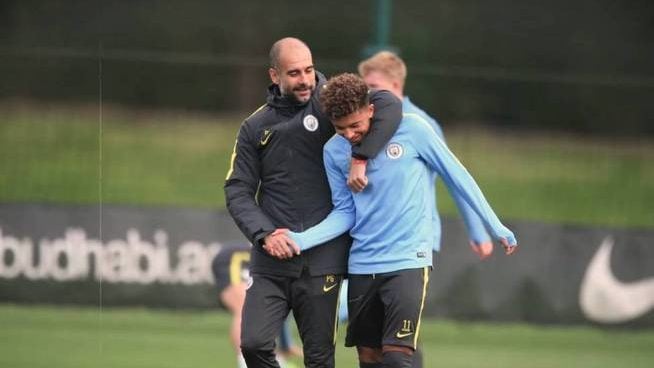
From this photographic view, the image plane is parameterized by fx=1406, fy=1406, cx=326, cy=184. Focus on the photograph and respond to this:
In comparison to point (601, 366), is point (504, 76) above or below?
above

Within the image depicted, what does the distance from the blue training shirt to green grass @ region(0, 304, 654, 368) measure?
3.31 m

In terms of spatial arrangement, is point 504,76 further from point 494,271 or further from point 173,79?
point 173,79

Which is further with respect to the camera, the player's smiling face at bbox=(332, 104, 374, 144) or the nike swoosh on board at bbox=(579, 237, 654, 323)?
the nike swoosh on board at bbox=(579, 237, 654, 323)

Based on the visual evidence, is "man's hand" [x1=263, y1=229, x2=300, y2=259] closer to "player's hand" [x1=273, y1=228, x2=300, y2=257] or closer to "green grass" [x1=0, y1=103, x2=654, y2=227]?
"player's hand" [x1=273, y1=228, x2=300, y2=257]

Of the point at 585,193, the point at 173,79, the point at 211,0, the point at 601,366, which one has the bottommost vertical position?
the point at 601,366

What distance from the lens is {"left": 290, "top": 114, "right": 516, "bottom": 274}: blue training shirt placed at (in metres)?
6.95

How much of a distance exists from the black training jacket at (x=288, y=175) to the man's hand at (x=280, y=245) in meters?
0.06

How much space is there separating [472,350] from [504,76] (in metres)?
3.54

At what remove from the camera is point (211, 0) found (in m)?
21.1

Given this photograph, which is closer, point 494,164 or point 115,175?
point 494,164

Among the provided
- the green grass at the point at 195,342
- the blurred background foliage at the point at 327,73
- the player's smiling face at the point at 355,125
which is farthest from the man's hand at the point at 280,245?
the blurred background foliage at the point at 327,73

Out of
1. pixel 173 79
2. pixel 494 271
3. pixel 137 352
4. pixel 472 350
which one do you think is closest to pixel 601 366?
pixel 472 350

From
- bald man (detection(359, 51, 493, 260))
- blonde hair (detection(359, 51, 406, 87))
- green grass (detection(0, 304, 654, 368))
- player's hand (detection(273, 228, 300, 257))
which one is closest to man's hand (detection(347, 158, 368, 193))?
player's hand (detection(273, 228, 300, 257))

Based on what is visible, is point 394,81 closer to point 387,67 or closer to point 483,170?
point 387,67
